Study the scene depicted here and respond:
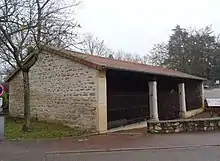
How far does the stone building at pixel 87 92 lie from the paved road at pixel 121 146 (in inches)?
93.4

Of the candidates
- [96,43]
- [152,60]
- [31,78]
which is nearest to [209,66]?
[152,60]

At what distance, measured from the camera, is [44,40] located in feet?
47.1

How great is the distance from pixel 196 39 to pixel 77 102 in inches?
1435

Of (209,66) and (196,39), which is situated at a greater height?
(196,39)

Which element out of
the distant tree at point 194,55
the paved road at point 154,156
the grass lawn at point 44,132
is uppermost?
the distant tree at point 194,55

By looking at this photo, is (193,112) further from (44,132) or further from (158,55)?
(158,55)

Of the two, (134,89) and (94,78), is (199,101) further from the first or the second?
(94,78)

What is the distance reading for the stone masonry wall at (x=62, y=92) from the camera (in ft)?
48.3

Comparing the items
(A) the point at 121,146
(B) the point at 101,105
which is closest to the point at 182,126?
(B) the point at 101,105

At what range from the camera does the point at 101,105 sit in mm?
14344

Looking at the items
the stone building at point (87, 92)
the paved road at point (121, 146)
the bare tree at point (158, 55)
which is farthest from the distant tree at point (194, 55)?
the paved road at point (121, 146)

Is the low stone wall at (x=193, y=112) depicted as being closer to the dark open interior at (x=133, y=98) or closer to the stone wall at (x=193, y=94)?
the stone wall at (x=193, y=94)

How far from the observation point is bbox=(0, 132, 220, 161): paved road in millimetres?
8508

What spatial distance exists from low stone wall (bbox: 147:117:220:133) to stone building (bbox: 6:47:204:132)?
2.39m
